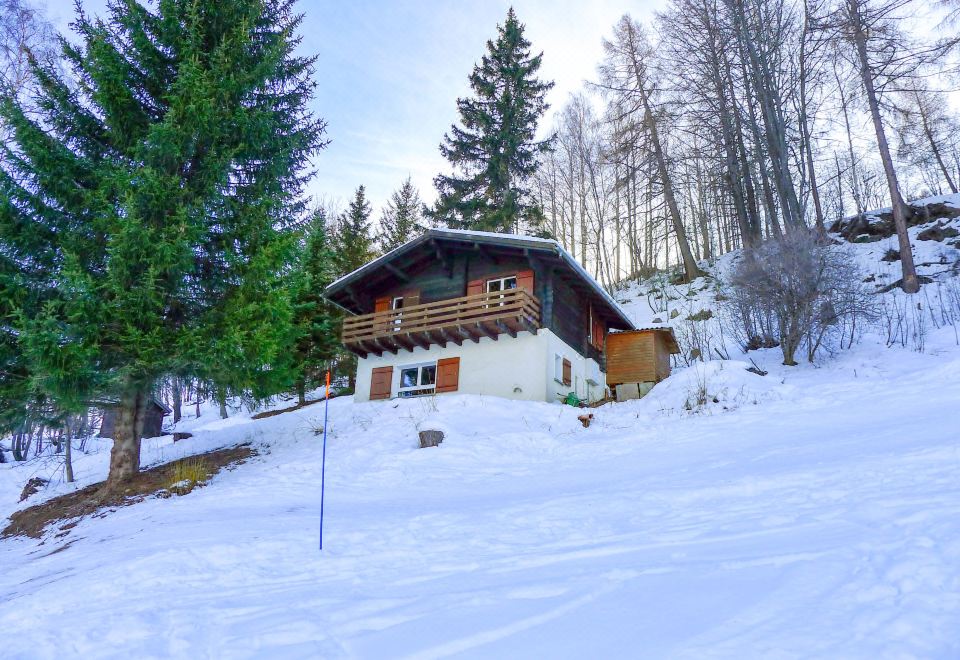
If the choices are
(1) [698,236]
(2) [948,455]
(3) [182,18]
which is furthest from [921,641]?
(1) [698,236]

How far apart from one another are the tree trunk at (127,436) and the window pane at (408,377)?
937 cm

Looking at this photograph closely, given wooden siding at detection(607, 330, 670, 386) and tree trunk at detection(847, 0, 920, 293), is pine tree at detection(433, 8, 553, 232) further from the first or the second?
tree trunk at detection(847, 0, 920, 293)

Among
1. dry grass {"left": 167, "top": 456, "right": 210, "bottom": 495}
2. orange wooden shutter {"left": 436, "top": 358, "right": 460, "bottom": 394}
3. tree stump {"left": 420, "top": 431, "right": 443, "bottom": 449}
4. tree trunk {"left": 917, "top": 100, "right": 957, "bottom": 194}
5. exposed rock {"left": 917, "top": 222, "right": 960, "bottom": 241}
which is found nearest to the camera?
dry grass {"left": 167, "top": 456, "right": 210, "bottom": 495}

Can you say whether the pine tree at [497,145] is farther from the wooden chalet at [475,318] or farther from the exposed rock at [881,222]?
the exposed rock at [881,222]

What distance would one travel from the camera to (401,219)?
3316cm

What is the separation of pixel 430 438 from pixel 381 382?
8669mm

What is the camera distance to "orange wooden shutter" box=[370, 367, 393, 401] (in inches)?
786

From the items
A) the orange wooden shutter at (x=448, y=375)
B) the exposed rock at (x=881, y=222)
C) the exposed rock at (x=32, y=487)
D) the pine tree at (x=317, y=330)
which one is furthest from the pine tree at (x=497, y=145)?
the exposed rock at (x=32, y=487)

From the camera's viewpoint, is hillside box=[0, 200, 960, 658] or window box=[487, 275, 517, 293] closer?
hillside box=[0, 200, 960, 658]

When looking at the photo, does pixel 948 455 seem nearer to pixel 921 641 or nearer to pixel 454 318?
pixel 921 641

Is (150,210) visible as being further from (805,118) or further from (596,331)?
(805,118)

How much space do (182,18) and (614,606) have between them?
49.4ft

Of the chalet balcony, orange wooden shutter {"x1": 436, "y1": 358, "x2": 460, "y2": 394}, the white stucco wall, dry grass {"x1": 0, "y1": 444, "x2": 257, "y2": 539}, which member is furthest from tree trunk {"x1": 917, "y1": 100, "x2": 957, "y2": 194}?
dry grass {"x1": 0, "y1": 444, "x2": 257, "y2": 539}

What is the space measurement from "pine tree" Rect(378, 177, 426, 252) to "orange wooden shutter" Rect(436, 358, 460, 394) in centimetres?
1493
